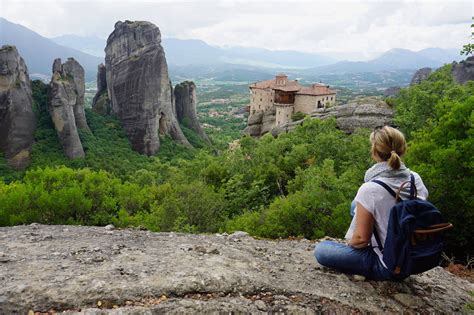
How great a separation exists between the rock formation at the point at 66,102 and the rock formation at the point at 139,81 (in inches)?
478

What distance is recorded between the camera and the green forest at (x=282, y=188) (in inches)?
451

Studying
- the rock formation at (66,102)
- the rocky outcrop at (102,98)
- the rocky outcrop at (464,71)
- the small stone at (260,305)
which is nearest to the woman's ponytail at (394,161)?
the small stone at (260,305)

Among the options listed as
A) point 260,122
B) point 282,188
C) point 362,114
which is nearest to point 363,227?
point 282,188

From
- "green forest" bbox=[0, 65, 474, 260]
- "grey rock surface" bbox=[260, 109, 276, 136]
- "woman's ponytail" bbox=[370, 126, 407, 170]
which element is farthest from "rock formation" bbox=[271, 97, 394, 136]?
"woman's ponytail" bbox=[370, 126, 407, 170]

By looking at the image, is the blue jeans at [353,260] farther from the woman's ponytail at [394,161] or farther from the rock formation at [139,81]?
the rock formation at [139,81]

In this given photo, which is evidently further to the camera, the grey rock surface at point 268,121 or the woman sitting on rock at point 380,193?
the grey rock surface at point 268,121

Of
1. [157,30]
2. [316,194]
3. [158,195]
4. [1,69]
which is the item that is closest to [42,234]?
[316,194]

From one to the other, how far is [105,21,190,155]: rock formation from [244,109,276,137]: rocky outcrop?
22.1 metres

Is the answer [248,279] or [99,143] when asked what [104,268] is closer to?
[248,279]

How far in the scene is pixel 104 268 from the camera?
6.28 m

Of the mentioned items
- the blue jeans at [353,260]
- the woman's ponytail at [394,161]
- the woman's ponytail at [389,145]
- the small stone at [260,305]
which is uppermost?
the woman's ponytail at [389,145]

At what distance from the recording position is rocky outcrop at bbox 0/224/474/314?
212 inches

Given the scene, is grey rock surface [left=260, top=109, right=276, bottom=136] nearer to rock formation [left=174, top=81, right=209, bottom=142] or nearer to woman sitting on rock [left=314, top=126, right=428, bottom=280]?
rock formation [left=174, top=81, right=209, bottom=142]

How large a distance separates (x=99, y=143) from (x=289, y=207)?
59294 mm
